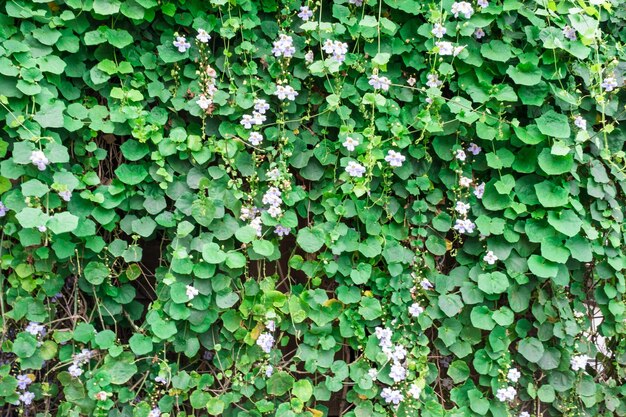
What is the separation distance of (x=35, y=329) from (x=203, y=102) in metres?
0.96

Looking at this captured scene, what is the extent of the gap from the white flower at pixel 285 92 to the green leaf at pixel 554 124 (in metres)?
0.88

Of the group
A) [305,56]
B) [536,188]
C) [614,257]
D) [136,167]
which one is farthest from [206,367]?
[614,257]

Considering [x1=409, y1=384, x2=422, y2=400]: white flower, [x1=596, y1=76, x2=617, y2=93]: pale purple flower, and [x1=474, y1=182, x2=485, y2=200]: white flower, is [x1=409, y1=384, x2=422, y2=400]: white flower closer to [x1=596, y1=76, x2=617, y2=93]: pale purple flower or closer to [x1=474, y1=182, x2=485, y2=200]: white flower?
[x1=474, y1=182, x2=485, y2=200]: white flower

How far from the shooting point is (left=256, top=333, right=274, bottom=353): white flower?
2.11 metres

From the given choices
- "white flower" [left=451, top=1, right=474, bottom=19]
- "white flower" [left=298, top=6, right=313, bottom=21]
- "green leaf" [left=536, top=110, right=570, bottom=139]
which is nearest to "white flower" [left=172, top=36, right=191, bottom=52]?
"white flower" [left=298, top=6, right=313, bottom=21]

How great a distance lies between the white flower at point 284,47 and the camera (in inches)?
83.7

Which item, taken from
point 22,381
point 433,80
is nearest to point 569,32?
point 433,80

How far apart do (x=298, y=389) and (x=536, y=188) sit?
1.12m

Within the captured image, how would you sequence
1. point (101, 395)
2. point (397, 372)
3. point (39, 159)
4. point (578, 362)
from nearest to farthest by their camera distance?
point (39, 159), point (101, 395), point (397, 372), point (578, 362)

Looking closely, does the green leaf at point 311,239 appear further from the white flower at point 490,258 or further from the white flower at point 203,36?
the white flower at point 203,36

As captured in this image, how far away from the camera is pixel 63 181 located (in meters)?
2.01

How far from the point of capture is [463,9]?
6.89 ft

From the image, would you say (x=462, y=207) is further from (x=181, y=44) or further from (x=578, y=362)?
(x=181, y=44)

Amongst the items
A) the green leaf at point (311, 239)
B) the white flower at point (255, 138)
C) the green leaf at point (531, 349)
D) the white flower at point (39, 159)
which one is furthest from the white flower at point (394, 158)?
the white flower at point (39, 159)
